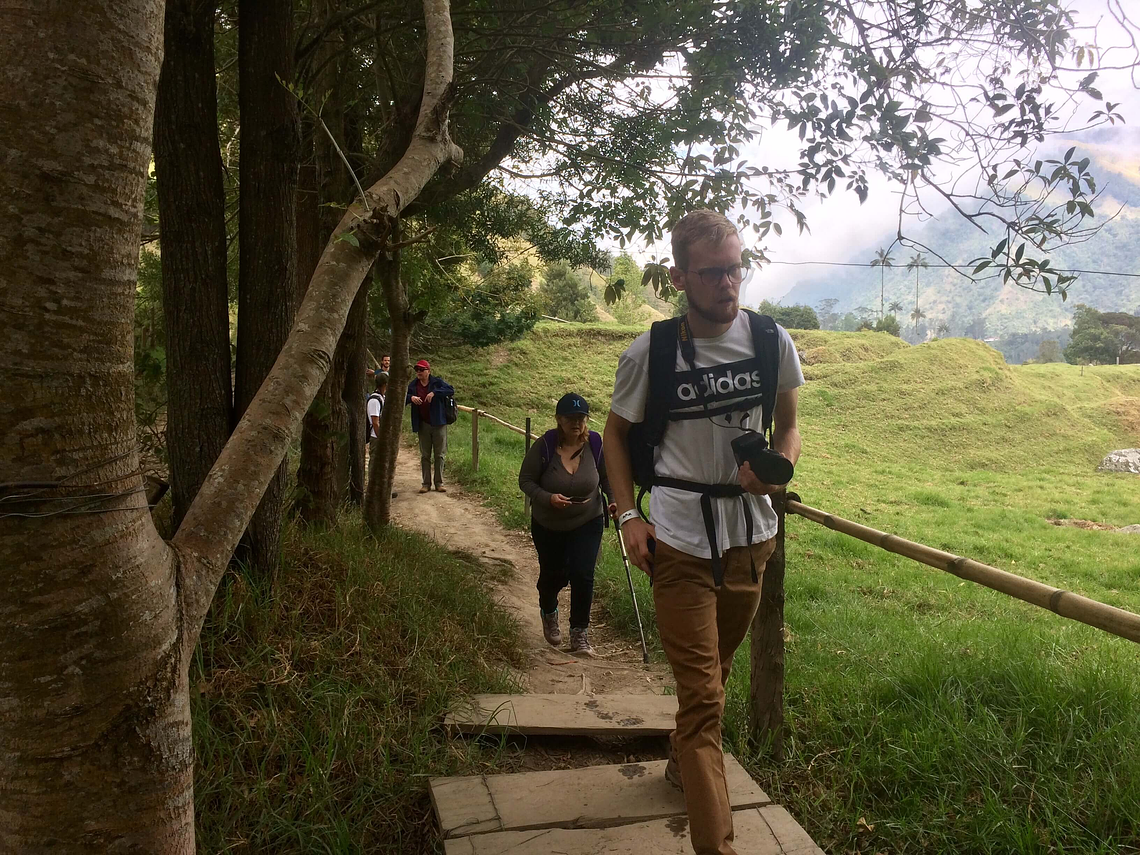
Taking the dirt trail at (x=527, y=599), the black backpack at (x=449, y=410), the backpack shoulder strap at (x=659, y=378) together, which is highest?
the backpack shoulder strap at (x=659, y=378)

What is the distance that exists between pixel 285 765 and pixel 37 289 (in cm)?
209

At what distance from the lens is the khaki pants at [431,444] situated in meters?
10.6

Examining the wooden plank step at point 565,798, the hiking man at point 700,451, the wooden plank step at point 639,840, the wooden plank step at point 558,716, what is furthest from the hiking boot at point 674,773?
the wooden plank step at point 558,716

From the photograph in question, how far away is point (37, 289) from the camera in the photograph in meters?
1.28

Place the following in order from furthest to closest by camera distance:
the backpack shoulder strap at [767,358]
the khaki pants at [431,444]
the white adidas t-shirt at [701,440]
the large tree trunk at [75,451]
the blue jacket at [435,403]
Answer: the khaki pants at [431,444]
the blue jacket at [435,403]
the backpack shoulder strap at [767,358]
the white adidas t-shirt at [701,440]
the large tree trunk at [75,451]

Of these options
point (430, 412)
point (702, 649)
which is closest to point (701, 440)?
point (702, 649)

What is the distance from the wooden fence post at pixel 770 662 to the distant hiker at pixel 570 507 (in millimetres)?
1917

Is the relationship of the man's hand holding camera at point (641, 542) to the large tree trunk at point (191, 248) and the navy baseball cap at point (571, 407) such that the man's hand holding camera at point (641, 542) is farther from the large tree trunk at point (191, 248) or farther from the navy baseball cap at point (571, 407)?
the navy baseball cap at point (571, 407)

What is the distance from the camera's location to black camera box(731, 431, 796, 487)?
2240mm

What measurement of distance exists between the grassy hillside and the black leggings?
73cm

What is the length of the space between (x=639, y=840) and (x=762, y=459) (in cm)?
136

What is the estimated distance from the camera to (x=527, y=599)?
6.50 meters

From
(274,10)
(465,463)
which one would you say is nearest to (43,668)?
(274,10)

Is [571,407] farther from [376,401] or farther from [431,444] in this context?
[376,401]
